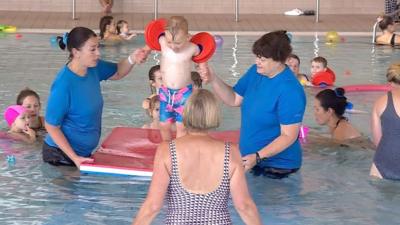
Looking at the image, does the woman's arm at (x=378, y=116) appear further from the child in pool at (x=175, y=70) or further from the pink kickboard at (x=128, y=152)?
the child in pool at (x=175, y=70)

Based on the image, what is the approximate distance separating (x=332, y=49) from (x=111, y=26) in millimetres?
3636

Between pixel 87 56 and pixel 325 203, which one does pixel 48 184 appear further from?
pixel 325 203

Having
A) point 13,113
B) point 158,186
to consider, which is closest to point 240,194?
point 158,186

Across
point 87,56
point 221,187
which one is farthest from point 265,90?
point 221,187

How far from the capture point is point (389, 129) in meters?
6.02

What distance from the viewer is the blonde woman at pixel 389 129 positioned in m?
5.96

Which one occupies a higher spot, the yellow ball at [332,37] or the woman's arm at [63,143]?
the yellow ball at [332,37]

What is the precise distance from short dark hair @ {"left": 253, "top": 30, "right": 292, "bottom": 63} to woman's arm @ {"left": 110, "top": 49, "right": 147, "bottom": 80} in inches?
39.7

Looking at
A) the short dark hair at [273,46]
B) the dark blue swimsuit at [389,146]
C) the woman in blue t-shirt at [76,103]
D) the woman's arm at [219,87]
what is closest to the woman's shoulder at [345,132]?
the dark blue swimsuit at [389,146]

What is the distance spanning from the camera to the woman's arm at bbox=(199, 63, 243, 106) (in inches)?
223

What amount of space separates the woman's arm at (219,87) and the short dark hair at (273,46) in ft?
1.15

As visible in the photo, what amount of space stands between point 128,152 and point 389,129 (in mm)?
2031

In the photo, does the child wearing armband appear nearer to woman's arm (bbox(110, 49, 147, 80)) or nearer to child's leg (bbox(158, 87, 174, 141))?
child's leg (bbox(158, 87, 174, 141))

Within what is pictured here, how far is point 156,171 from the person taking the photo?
3842mm
